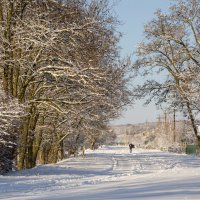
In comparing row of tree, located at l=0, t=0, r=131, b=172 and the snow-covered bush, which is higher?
row of tree, located at l=0, t=0, r=131, b=172

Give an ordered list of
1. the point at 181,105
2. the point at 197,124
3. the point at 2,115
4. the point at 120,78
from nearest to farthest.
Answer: the point at 2,115 < the point at 120,78 < the point at 181,105 < the point at 197,124

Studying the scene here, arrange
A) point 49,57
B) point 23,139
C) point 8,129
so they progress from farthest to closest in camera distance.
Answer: point 23,139
point 49,57
point 8,129

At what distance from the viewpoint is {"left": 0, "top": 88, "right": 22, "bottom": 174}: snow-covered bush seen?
65.6 feet

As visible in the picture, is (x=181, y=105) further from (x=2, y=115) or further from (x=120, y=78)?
(x=2, y=115)

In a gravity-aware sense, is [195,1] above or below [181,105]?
above

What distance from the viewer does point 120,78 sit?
29453 mm

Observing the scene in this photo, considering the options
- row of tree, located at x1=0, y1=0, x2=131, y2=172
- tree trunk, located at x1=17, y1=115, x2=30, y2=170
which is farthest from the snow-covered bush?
tree trunk, located at x1=17, y1=115, x2=30, y2=170

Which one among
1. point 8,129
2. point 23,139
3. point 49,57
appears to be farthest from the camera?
point 23,139

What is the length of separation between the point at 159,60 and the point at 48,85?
530 inches

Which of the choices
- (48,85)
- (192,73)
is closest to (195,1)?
(192,73)

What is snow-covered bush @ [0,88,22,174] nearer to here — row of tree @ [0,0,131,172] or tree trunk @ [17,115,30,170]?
row of tree @ [0,0,131,172]

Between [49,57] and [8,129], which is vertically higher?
[49,57]

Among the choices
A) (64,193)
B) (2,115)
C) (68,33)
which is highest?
(68,33)

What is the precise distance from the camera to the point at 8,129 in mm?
20641
